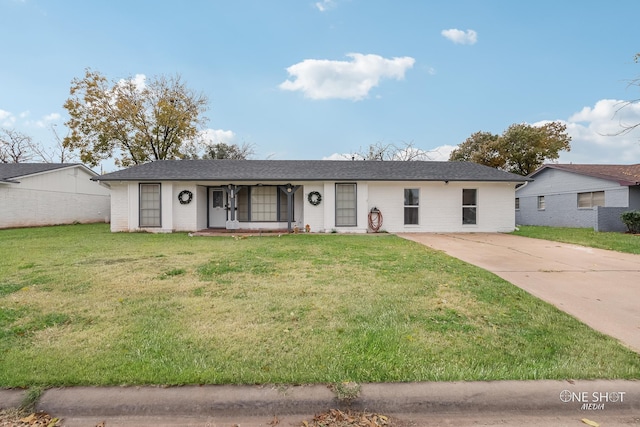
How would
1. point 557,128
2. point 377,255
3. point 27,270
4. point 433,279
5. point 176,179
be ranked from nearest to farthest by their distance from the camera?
1. point 433,279
2. point 27,270
3. point 377,255
4. point 176,179
5. point 557,128

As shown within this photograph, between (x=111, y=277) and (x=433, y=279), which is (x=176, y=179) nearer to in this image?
(x=111, y=277)

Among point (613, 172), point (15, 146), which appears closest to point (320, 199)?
point (613, 172)

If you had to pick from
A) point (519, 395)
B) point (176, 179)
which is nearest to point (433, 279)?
point (519, 395)

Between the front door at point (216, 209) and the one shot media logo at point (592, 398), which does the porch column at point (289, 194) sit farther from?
the one shot media logo at point (592, 398)

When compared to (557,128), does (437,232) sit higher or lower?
lower

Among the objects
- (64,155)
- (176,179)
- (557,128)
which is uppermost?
(557,128)

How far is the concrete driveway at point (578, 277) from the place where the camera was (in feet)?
11.2

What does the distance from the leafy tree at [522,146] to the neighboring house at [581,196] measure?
23.1 ft

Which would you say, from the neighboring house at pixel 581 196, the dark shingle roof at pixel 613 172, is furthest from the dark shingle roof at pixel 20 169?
the dark shingle roof at pixel 613 172

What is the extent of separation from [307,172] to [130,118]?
18.0 m

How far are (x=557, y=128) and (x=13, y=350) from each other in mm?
35965

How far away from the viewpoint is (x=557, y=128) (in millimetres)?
27672

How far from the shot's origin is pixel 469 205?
44.1 ft

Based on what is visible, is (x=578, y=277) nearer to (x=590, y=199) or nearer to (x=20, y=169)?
(x=590, y=199)
